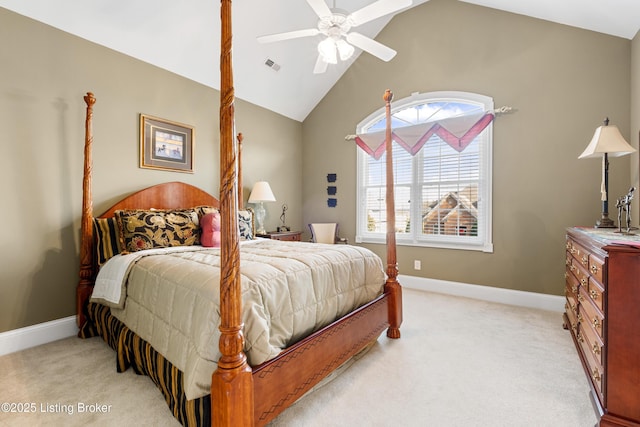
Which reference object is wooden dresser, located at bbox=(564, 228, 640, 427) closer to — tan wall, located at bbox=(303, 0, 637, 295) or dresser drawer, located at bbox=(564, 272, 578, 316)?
dresser drawer, located at bbox=(564, 272, 578, 316)

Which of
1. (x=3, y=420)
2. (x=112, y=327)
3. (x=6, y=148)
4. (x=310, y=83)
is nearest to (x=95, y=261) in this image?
(x=112, y=327)

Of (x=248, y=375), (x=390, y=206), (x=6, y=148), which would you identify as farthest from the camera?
(x=390, y=206)

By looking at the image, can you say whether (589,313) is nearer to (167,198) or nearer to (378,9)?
(378,9)

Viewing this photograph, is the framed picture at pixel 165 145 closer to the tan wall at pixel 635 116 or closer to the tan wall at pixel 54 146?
the tan wall at pixel 54 146

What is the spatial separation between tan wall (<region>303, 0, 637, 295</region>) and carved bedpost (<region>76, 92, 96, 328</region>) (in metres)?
3.57

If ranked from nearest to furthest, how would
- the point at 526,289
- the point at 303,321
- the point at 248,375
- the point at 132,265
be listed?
the point at 248,375, the point at 303,321, the point at 132,265, the point at 526,289

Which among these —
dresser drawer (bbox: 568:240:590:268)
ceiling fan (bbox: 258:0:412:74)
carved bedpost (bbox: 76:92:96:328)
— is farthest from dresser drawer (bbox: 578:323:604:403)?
carved bedpost (bbox: 76:92:96:328)

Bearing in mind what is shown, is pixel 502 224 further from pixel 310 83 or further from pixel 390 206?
pixel 310 83

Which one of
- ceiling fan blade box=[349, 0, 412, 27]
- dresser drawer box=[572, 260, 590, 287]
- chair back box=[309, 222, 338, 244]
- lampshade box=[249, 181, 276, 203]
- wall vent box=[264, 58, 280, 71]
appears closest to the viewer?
dresser drawer box=[572, 260, 590, 287]

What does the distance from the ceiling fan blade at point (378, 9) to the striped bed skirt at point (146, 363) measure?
2539mm

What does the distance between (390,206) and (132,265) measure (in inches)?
81.1

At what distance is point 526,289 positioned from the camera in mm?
3307

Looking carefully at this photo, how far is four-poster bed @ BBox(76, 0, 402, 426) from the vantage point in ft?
3.81

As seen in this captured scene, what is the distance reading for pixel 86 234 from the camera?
8.31ft
